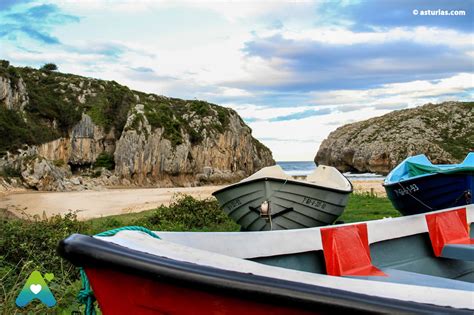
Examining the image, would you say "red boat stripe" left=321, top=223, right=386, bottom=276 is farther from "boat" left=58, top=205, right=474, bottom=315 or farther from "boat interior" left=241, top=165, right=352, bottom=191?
"boat interior" left=241, top=165, right=352, bottom=191

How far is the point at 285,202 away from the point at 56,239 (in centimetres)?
372

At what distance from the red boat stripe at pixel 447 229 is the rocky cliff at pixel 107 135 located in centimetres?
3511

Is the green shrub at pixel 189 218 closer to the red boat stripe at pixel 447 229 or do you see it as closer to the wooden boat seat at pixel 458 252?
the red boat stripe at pixel 447 229

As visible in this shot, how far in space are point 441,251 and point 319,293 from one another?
3.74m

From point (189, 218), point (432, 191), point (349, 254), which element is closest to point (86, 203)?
point (189, 218)

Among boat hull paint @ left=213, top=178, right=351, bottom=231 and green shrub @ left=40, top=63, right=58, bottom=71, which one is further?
green shrub @ left=40, top=63, right=58, bottom=71

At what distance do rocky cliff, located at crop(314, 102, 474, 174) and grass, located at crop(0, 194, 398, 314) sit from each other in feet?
172

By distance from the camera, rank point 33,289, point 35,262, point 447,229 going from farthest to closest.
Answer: point 35,262, point 447,229, point 33,289

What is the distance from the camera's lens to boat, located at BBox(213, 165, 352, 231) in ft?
26.9

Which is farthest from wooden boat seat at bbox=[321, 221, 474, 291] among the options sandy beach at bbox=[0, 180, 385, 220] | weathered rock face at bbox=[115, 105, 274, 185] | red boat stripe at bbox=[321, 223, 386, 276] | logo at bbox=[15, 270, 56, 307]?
weathered rock face at bbox=[115, 105, 274, 185]

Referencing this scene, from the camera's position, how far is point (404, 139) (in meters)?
65.9

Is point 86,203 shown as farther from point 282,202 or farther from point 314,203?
point 314,203

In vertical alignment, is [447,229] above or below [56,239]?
above

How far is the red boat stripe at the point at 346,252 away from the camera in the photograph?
3.90 metres
